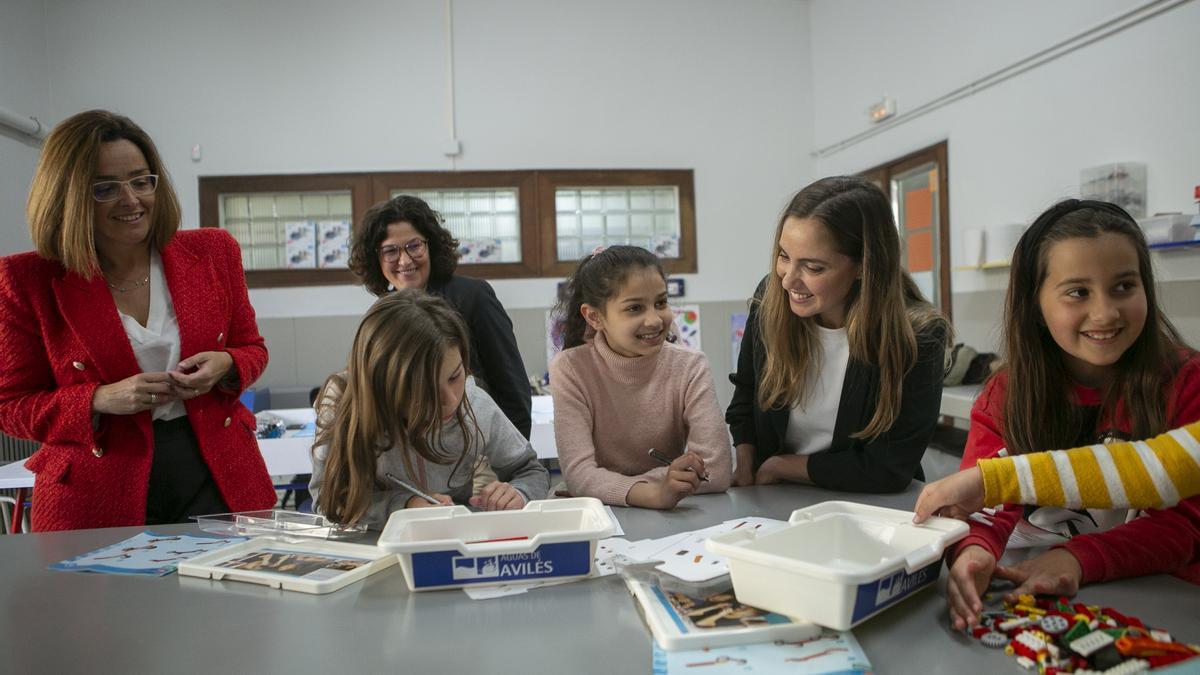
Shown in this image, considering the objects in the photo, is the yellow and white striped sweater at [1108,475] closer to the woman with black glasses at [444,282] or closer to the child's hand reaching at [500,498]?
the child's hand reaching at [500,498]

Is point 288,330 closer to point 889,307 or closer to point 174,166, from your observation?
point 174,166

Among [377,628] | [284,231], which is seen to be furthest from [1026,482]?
[284,231]

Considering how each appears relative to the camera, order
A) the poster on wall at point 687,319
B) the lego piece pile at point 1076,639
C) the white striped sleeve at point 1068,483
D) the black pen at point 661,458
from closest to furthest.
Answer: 1. the lego piece pile at point 1076,639
2. the white striped sleeve at point 1068,483
3. the black pen at point 661,458
4. the poster on wall at point 687,319

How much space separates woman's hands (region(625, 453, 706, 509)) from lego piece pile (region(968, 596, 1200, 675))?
574mm

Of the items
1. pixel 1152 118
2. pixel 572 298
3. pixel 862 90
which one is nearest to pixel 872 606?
pixel 572 298

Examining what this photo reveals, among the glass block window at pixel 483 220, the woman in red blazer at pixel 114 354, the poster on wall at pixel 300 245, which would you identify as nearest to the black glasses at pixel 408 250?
the woman in red blazer at pixel 114 354

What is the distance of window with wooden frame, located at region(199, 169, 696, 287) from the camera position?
5266mm

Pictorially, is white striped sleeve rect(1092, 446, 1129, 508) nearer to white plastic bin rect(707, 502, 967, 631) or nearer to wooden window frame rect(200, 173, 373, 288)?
white plastic bin rect(707, 502, 967, 631)

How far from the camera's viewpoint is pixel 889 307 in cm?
153

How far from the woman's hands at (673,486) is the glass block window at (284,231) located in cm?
431

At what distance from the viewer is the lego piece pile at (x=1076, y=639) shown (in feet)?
2.39

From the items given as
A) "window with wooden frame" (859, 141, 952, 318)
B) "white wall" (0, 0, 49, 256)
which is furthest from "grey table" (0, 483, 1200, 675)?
"white wall" (0, 0, 49, 256)

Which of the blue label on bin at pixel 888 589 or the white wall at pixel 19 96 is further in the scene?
the white wall at pixel 19 96

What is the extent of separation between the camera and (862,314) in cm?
152
